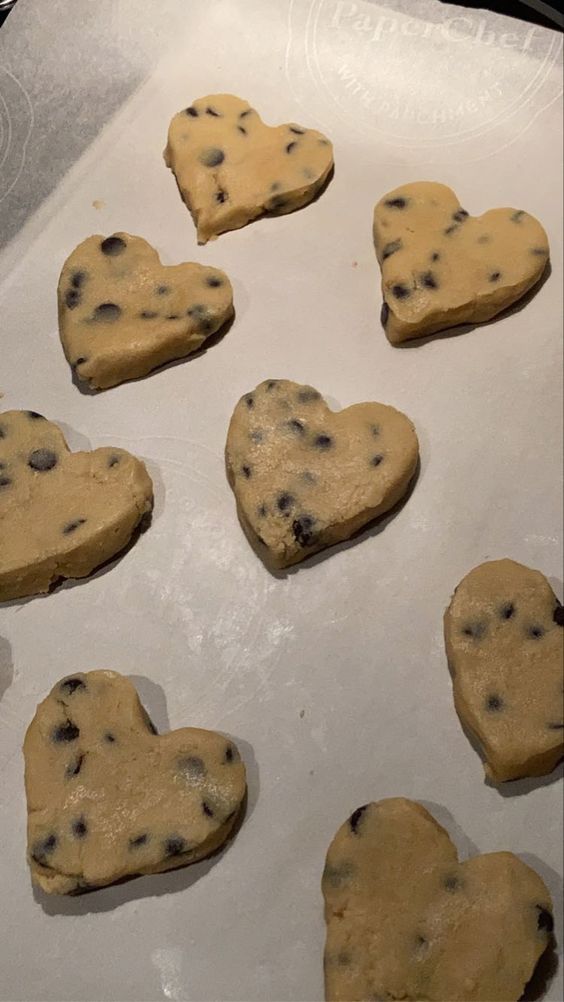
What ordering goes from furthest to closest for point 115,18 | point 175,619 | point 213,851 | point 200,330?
point 115,18, point 200,330, point 175,619, point 213,851

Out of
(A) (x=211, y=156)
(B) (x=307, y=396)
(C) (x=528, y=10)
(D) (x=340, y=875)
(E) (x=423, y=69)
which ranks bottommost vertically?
(D) (x=340, y=875)

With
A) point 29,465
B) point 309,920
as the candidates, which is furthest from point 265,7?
point 309,920

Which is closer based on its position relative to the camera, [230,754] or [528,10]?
[230,754]

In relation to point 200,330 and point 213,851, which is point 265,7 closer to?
point 200,330

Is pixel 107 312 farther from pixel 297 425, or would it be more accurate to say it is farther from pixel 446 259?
pixel 446 259

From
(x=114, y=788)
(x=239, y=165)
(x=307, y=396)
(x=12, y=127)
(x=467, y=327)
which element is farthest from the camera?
(x=12, y=127)

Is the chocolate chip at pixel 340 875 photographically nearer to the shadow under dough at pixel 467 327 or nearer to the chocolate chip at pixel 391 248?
the shadow under dough at pixel 467 327

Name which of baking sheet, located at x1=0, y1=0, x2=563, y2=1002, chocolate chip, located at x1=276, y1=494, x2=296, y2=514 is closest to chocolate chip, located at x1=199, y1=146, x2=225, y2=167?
baking sheet, located at x1=0, y1=0, x2=563, y2=1002

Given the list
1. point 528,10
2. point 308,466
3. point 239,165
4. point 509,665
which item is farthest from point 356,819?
point 528,10
